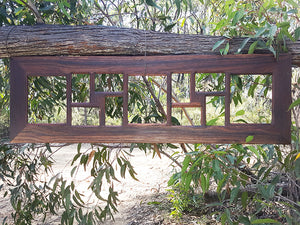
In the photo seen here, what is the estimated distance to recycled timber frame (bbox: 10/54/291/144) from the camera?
Answer: 0.94 meters

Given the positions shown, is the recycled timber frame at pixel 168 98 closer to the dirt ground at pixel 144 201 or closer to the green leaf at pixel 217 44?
the green leaf at pixel 217 44

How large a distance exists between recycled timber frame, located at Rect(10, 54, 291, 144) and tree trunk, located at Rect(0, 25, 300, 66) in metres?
0.03

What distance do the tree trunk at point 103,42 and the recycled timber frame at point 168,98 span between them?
32 millimetres

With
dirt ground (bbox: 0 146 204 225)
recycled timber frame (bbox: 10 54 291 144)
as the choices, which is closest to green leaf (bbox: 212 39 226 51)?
recycled timber frame (bbox: 10 54 291 144)

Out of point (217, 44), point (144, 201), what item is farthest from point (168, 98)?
point (144, 201)

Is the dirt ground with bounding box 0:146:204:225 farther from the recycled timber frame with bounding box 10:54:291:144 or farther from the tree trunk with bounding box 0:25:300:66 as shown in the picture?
the tree trunk with bounding box 0:25:300:66

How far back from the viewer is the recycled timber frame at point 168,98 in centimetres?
94

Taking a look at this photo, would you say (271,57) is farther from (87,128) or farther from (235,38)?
(87,128)

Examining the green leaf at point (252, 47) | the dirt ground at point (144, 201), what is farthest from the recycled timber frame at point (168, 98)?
the dirt ground at point (144, 201)

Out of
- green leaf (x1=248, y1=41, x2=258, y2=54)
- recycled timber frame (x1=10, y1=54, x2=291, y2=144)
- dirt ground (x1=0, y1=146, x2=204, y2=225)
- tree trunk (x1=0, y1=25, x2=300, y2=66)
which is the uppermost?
tree trunk (x1=0, y1=25, x2=300, y2=66)

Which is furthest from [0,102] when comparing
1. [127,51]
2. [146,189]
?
[146,189]

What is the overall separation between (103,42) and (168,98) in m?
0.31

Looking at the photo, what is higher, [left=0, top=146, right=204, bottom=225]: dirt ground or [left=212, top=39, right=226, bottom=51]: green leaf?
[left=212, top=39, right=226, bottom=51]: green leaf

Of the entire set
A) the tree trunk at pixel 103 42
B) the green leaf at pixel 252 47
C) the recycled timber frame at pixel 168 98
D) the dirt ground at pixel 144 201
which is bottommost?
the dirt ground at pixel 144 201
